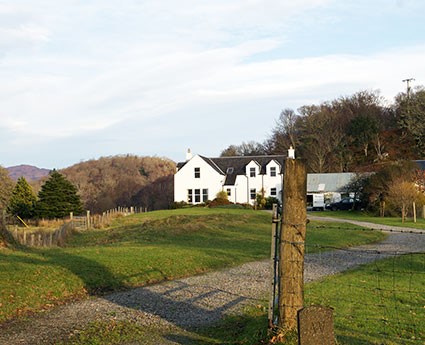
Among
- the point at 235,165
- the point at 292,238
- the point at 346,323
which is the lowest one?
the point at 346,323

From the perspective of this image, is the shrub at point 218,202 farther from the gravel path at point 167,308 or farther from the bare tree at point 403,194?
the gravel path at point 167,308

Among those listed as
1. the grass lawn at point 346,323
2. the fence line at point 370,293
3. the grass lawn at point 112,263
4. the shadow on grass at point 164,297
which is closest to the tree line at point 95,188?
the grass lawn at point 112,263

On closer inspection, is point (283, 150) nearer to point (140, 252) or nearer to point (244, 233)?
point (244, 233)

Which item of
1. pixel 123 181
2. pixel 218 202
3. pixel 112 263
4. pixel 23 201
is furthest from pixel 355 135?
pixel 112 263

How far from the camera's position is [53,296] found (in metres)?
13.2

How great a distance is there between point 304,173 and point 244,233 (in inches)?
902

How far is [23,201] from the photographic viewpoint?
64250 millimetres

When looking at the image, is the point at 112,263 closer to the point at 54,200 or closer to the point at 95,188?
the point at 54,200

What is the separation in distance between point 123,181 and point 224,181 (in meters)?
27.0

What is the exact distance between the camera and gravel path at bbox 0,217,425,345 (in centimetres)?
998

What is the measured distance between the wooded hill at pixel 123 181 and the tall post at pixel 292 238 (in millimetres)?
71894

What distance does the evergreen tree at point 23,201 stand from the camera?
6309 cm

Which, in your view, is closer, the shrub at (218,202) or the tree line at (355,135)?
the shrub at (218,202)

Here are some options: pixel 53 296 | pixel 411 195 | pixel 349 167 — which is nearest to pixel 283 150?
pixel 349 167
